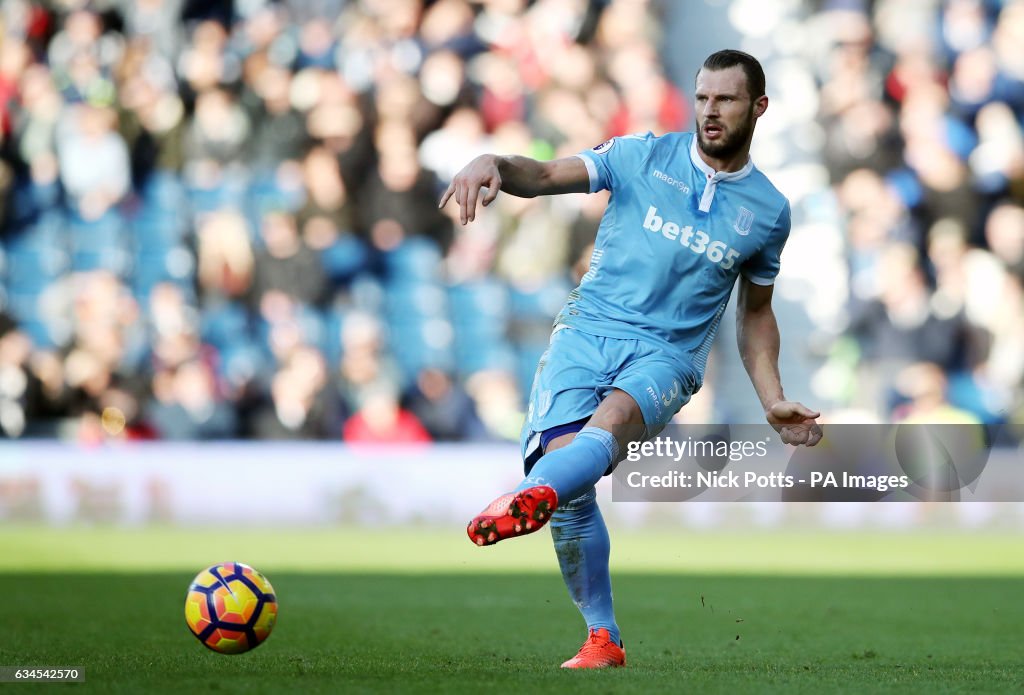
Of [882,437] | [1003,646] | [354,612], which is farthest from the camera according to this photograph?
[882,437]

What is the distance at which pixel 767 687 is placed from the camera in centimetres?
549

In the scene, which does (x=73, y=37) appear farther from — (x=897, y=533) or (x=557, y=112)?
(x=897, y=533)

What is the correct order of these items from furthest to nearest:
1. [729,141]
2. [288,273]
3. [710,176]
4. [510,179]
→ [288,273], [710,176], [729,141], [510,179]

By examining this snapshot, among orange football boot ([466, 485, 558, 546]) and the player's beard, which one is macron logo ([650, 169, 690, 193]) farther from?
orange football boot ([466, 485, 558, 546])

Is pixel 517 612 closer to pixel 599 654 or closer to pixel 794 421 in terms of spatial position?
pixel 599 654

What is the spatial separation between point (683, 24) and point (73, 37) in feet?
24.0

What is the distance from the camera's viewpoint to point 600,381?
627cm

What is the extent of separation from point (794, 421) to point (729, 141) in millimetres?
1192

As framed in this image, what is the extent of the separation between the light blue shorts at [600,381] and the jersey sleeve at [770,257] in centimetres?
53

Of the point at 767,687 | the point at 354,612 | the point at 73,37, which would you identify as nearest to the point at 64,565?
the point at 354,612

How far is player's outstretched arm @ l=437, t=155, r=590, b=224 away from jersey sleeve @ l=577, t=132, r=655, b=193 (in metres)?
0.05

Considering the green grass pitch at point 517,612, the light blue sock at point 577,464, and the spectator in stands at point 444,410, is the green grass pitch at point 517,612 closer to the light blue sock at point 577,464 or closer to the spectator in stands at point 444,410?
the light blue sock at point 577,464

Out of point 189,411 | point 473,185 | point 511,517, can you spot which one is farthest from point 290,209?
point 511,517
